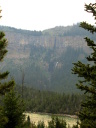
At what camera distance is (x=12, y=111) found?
18.0 meters

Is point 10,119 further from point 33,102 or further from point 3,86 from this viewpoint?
point 33,102

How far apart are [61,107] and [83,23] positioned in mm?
133481

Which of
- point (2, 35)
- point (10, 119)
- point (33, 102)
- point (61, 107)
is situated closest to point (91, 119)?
point (2, 35)

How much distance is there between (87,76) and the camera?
11.7 metres

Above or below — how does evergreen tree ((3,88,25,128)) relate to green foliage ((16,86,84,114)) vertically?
above

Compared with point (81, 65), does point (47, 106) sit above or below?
below

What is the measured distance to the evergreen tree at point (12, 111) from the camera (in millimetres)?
17766

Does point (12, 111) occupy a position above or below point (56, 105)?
above

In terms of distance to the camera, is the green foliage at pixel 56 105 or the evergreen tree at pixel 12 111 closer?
the evergreen tree at pixel 12 111

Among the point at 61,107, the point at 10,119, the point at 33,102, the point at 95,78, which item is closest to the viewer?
the point at 95,78

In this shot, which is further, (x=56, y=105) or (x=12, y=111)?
(x=56, y=105)

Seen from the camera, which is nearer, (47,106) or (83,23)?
(83,23)

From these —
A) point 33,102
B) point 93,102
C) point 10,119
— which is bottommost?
point 33,102

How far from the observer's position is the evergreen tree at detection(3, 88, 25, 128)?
58.3ft
